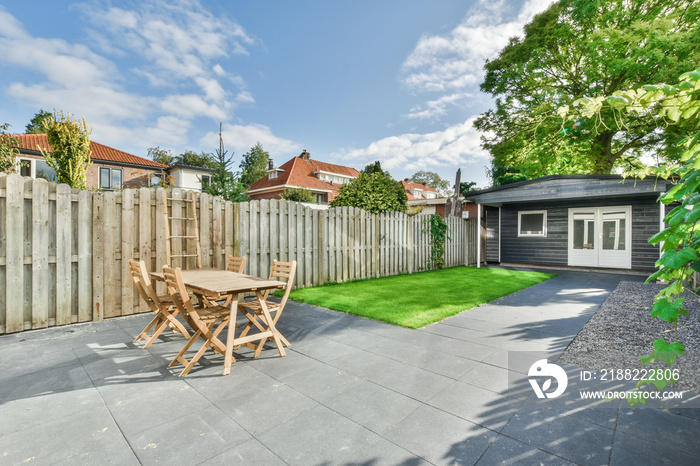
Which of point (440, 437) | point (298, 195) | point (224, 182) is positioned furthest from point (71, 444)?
point (298, 195)

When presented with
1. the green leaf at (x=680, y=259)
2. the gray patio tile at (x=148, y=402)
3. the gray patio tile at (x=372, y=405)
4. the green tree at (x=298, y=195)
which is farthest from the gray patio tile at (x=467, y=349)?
the green tree at (x=298, y=195)

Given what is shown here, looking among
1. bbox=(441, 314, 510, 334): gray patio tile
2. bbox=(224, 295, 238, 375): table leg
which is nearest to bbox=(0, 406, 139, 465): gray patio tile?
bbox=(224, 295, 238, 375): table leg

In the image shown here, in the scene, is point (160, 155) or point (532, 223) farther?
point (160, 155)

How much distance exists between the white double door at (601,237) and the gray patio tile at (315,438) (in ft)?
45.7

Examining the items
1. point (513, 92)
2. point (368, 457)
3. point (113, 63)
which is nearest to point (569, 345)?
point (368, 457)

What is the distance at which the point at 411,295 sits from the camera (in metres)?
6.93

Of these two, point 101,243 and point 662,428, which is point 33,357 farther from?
point 662,428

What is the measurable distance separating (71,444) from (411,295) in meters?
5.70

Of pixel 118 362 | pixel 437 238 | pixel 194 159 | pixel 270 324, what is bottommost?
pixel 118 362

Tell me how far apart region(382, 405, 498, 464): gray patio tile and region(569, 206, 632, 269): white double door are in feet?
43.9

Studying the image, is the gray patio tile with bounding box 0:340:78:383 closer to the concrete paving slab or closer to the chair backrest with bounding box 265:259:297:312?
the concrete paving slab

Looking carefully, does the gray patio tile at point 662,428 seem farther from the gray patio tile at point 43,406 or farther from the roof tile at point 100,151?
the roof tile at point 100,151

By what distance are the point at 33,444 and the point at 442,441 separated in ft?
8.85

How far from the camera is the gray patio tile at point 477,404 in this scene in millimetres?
2404
